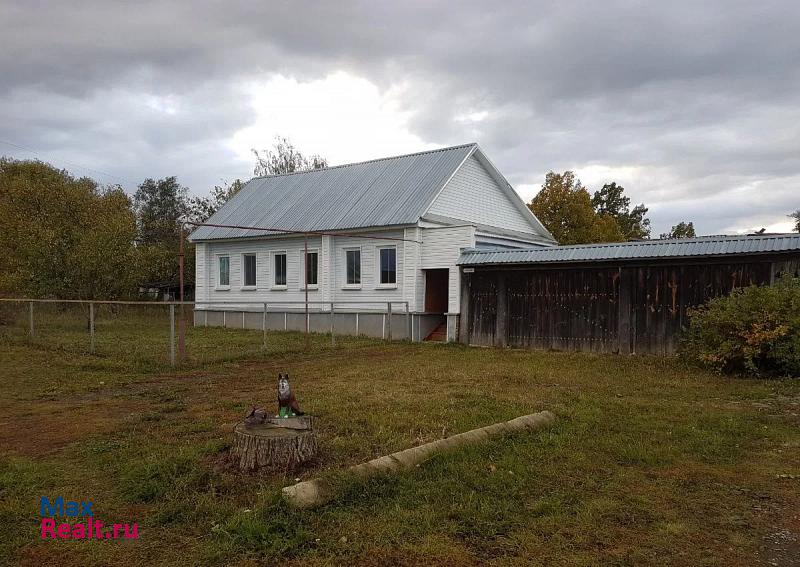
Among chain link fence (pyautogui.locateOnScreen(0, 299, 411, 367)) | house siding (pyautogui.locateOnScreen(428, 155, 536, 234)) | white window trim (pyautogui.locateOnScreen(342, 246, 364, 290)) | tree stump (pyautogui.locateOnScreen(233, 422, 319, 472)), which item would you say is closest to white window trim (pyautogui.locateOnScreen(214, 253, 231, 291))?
chain link fence (pyautogui.locateOnScreen(0, 299, 411, 367))

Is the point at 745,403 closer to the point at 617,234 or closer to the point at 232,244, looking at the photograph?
the point at 232,244

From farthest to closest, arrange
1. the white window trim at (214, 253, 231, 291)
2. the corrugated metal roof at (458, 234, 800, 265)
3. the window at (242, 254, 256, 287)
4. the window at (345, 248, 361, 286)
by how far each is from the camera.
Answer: the white window trim at (214, 253, 231, 291) < the window at (242, 254, 256, 287) < the window at (345, 248, 361, 286) < the corrugated metal roof at (458, 234, 800, 265)

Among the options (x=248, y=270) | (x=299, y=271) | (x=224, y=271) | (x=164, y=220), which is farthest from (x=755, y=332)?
(x=164, y=220)

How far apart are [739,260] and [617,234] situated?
21.3m

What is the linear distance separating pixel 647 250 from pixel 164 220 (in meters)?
46.4

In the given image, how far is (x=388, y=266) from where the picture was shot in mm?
20156

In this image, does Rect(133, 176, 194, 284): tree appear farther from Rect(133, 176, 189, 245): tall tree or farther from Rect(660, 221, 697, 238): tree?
Rect(660, 221, 697, 238): tree

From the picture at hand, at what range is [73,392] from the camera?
31.2 ft

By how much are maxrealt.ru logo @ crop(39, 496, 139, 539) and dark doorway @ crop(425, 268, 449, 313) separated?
50.6ft

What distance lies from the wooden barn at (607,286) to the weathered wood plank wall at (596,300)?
2 cm

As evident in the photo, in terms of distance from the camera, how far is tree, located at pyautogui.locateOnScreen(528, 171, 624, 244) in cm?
3070

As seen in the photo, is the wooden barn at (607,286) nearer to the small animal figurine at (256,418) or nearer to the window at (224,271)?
the small animal figurine at (256,418)

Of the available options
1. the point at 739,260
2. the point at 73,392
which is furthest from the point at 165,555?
the point at 739,260

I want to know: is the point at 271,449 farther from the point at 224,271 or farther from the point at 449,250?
the point at 224,271
